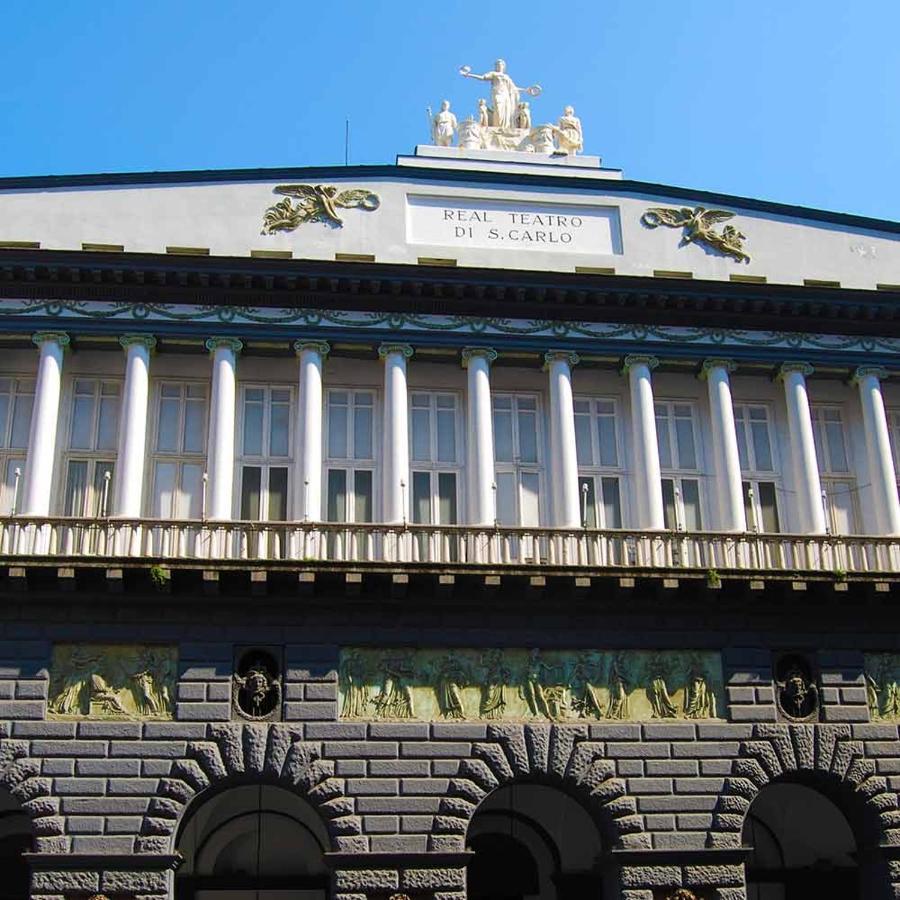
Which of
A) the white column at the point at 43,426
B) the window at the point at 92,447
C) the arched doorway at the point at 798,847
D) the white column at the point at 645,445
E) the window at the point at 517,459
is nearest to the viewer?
the white column at the point at 43,426

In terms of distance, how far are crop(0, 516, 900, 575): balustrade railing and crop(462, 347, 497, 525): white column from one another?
138 centimetres

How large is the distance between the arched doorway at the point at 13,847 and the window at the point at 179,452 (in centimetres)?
698

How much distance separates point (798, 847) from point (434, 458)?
12.2 m

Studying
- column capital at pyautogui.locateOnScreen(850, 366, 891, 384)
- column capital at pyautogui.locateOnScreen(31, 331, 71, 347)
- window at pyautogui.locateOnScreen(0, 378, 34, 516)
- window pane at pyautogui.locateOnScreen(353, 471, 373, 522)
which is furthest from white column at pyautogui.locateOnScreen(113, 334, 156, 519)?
column capital at pyautogui.locateOnScreen(850, 366, 891, 384)

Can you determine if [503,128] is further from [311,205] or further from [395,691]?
[395,691]

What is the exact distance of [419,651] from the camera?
26.8 m

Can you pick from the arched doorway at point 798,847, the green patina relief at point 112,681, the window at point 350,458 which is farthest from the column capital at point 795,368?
the green patina relief at point 112,681

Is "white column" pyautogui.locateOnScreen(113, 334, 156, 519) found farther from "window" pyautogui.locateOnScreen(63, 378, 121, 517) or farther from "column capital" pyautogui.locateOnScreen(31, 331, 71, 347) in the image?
"column capital" pyautogui.locateOnScreen(31, 331, 71, 347)

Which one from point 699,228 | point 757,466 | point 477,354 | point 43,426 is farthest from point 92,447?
point 699,228

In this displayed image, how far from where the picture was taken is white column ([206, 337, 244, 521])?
28.5 metres

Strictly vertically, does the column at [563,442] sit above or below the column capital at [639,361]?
below

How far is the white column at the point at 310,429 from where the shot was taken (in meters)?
28.8

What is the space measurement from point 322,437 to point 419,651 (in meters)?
6.08

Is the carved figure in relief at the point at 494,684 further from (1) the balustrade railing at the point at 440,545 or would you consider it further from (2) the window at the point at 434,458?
(2) the window at the point at 434,458
